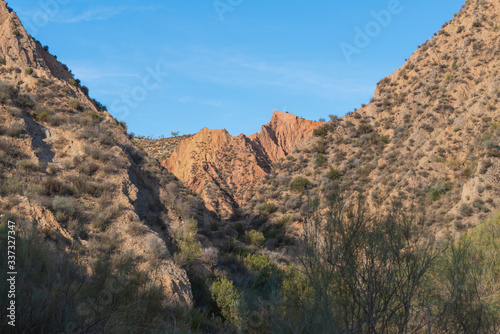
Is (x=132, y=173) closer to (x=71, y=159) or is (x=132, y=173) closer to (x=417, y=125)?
(x=71, y=159)

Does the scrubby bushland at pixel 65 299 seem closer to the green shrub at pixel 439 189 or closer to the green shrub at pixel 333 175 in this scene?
the green shrub at pixel 439 189

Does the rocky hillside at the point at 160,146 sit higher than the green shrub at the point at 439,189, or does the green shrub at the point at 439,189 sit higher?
the rocky hillside at the point at 160,146

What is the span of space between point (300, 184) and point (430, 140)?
470 inches

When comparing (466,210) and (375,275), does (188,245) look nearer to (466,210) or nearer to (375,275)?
(375,275)

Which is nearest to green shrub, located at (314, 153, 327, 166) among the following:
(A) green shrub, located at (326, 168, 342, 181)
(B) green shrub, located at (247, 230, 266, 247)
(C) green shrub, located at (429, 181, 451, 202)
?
(A) green shrub, located at (326, 168, 342, 181)

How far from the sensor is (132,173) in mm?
16812

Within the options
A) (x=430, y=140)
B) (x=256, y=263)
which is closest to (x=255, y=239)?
(x=256, y=263)

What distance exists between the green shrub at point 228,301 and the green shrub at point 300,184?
67.5 feet

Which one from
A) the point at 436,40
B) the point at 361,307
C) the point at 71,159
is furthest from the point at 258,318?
the point at 436,40

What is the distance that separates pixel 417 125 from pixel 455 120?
13.1ft

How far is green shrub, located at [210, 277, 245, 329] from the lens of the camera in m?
11.6

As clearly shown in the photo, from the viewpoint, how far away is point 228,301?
1225 cm

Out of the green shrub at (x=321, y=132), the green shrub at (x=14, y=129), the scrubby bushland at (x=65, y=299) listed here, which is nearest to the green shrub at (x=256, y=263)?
the scrubby bushland at (x=65, y=299)

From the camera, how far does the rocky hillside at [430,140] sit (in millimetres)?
20203
